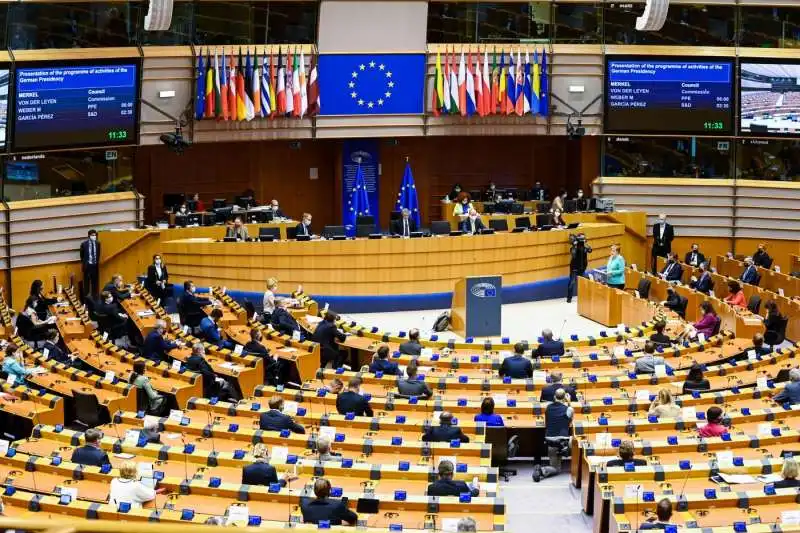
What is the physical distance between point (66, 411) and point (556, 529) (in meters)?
7.43

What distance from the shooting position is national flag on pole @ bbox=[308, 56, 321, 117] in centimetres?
3014

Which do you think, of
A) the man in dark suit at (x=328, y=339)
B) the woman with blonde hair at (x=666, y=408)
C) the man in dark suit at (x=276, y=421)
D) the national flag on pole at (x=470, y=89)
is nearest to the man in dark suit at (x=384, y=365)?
the man in dark suit at (x=328, y=339)

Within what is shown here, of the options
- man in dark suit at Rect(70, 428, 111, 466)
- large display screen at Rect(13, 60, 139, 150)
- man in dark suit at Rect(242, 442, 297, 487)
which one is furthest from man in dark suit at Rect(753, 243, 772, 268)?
man in dark suit at Rect(70, 428, 111, 466)

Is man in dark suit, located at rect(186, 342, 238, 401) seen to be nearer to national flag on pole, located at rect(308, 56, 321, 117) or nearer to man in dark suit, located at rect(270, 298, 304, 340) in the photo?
man in dark suit, located at rect(270, 298, 304, 340)

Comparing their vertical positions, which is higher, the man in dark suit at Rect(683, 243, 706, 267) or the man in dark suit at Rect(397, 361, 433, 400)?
the man in dark suit at Rect(683, 243, 706, 267)

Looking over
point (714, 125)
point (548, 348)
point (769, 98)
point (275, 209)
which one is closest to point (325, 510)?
point (548, 348)

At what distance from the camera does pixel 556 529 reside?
14234 millimetres

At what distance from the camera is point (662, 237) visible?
→ 30375 millimetres

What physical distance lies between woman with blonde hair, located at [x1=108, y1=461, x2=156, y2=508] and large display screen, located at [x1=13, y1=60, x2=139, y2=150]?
1572 centimetres

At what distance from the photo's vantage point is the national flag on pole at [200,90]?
96.1ft

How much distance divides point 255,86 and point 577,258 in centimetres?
861

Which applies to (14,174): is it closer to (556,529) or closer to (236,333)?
(236,333)

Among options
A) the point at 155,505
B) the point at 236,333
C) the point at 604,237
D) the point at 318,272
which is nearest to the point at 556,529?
the point at 155,505

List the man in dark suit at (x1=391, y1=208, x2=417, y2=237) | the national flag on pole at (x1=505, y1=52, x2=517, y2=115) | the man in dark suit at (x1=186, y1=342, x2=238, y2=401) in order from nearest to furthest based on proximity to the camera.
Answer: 1. the man in dark suit at (x1=186, y1=342, x2=238, y2=401)
2. the man in dark suit at (x1=391, y1=208, x2=417, y2=237)
3. the national flag on pole at (x1=505, y1=52, x2=517, y2=115)
